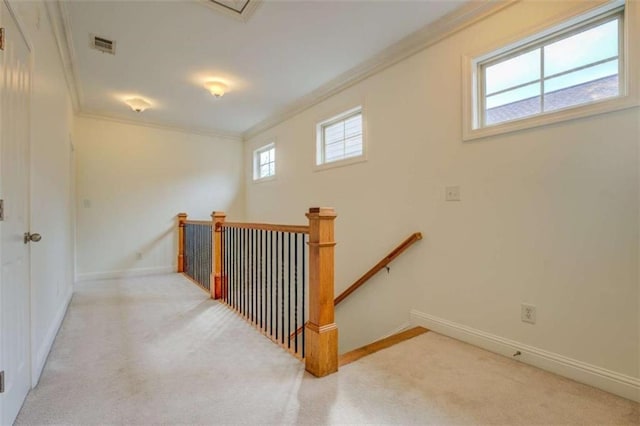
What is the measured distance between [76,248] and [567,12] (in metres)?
5.90

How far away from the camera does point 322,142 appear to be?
4145mm

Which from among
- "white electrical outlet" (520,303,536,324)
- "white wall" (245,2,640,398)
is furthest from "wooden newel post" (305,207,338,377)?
"white electrical outlet" (520,303,536,324)

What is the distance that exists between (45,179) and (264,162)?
142 inches

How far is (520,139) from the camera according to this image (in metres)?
2.13

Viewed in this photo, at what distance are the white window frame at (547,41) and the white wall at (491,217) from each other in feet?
0.20

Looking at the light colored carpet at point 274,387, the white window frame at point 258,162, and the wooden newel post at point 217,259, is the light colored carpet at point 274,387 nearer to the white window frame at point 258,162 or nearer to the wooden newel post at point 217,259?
the wooden newel post at point 217,259

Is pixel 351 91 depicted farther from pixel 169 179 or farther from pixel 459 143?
pixel 169 179

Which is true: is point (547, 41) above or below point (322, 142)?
above

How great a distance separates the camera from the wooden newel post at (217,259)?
3.51 meters

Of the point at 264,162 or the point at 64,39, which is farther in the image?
the point at 264,162

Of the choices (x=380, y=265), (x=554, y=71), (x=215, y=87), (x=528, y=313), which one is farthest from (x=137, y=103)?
(x=528, y=313)

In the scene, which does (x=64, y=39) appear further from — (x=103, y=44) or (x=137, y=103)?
(x=137, y=103)

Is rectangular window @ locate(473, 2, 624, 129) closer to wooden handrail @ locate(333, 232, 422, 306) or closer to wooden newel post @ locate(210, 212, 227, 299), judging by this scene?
wooden handrail @ locate(333, 232, 422, 306)

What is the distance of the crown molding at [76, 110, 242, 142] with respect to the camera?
4.62 metres
